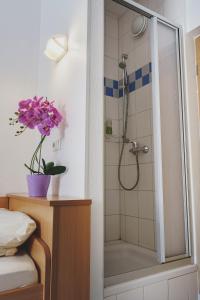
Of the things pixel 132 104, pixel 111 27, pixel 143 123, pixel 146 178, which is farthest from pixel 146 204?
pixel 111 27

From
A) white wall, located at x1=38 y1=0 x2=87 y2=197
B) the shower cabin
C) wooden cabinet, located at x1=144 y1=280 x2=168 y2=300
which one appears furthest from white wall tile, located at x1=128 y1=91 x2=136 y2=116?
wooden cabinet, located at x1=144 y1=280 x2=168 y2=300

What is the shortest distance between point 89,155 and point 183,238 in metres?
0.85

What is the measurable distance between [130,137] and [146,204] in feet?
1.97

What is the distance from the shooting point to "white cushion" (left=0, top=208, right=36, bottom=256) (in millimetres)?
959

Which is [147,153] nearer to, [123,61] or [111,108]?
[111,108]

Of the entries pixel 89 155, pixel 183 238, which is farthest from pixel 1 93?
pixel 183 238

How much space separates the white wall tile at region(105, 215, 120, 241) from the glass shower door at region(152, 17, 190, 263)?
666mm

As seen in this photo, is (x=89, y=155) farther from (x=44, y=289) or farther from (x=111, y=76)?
(x=111, y=76)

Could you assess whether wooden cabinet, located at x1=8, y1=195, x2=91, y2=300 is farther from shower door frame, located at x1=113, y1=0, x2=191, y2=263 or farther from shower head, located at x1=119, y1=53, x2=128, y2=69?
shower head, located at x1=119, y1=53, x2=128, y2=69

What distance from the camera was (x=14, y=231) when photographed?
991 mm

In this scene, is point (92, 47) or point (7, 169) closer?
point (92, 47)

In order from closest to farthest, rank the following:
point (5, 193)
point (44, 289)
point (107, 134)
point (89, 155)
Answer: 1. point (44, 289)
2. point (89, 155)
3. point (5, 193)
4. point (107, 134)

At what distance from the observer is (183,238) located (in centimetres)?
148


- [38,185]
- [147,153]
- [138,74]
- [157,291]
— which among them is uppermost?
[138,74]
